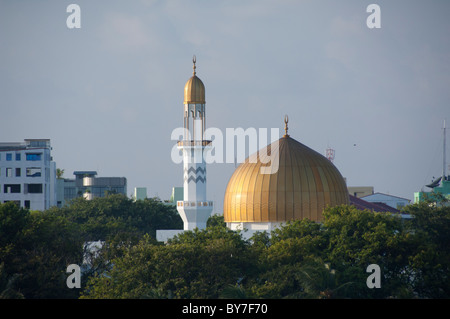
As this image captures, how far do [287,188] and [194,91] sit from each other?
8.79 meters

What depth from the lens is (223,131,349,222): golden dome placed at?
183 feet

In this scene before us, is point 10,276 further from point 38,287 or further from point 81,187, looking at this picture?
point 81,187

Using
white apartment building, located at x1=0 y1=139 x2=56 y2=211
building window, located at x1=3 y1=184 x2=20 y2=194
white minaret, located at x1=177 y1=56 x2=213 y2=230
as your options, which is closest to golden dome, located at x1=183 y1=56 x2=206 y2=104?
white minaret, located at x1=177 y1=56 x2=213 y2=230

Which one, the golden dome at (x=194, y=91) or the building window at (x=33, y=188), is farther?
the building window at (x=33, y=188)

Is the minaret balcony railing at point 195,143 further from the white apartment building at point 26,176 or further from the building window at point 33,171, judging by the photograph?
the building window at point 33,171

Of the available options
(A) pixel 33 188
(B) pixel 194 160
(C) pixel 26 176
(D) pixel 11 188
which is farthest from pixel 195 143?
(D) pixel 11 188

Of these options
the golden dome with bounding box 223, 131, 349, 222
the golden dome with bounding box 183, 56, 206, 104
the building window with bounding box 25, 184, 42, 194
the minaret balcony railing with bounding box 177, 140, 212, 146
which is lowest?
the golden dome with bounding box 223, 131, 349, 222

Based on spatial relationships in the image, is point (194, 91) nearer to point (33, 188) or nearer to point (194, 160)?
point (194, 160)


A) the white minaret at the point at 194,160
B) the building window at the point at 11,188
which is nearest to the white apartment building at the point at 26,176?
the building window at the point at 11,188

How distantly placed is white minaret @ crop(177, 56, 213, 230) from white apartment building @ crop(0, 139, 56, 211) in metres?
44.3

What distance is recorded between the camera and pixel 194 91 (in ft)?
193

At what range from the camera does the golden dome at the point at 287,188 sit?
5566 centimetres

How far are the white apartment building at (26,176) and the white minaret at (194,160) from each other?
44.3 meters

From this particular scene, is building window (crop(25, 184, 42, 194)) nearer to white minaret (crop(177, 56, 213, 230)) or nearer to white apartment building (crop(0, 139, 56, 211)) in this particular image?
white apartment building (crop(0, 139, 56, 211))
